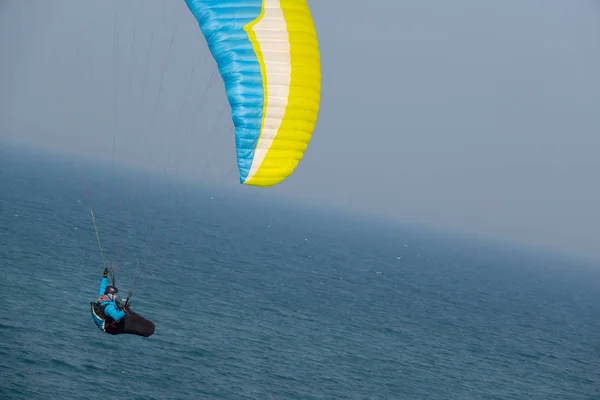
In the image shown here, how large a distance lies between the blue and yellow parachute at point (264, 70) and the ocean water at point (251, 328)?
100.0ft

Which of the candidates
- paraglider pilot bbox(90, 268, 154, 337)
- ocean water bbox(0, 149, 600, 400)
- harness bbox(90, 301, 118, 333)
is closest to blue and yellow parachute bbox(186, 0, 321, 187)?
paraglider pilot bbox(90, 268, 154, 337)

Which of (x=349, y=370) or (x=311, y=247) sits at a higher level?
(x=311, y=247)

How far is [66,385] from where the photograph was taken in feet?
146

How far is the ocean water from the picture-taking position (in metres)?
48.9

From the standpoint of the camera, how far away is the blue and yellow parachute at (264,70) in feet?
60.8

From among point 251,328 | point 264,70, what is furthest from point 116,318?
point 251,328

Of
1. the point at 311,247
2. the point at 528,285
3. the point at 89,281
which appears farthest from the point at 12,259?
the point at 528,285

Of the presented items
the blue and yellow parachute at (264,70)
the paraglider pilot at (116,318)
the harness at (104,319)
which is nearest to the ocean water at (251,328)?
the harness at (104,319)

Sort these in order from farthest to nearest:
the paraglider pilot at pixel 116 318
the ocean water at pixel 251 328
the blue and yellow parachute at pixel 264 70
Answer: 1. the ocean water at pixel 251 328
2. the blue and yellow parachute at pixel 264 70
3. the paraglider pilot at pixel 116 318

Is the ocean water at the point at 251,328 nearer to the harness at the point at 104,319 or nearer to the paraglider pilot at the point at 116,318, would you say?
the harness at the point at 104,319

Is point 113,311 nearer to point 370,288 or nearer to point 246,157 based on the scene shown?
point 246,157

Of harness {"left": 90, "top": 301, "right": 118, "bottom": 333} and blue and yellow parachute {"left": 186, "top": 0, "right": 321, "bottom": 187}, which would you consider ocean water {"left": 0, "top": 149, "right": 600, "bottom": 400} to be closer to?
harness {"left": 90, "top": 301, "right": 118, "bottom": 333}

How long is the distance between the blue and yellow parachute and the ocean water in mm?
30465

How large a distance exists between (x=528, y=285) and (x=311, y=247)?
53.3 m
